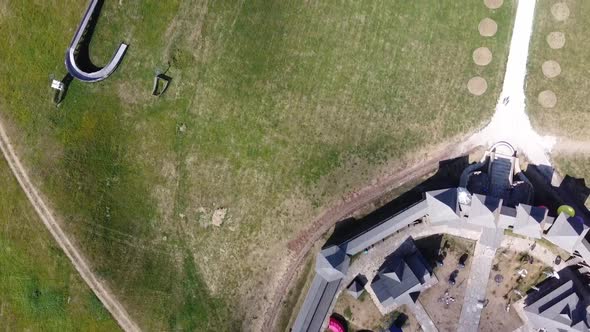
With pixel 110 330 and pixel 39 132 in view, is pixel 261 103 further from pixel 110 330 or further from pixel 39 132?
pixel 110 330

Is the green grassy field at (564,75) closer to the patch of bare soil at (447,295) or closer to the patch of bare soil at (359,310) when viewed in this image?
the patch of bare soil at (447,295)

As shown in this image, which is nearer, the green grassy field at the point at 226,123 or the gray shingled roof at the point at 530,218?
the gray shingled roof at the point at 530,218

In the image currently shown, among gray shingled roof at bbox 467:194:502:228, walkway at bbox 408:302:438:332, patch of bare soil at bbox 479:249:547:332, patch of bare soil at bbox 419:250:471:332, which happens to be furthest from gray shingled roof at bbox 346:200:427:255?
patch of bare soil at bbox 479:249:547:332

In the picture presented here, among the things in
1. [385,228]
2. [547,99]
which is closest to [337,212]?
[385,228]

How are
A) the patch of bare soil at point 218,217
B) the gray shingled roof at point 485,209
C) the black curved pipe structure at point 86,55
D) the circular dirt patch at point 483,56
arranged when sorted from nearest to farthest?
the gray shingled roof at point 485,209 < the circular dirt patch at point 483,56 < the patch of bare soil at point 218,217 < the black curved pipe structure at point 86,55

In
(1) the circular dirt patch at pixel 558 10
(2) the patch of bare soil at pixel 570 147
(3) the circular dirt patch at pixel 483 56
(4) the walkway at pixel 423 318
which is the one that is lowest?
(4) the walkway at pixel 423 318

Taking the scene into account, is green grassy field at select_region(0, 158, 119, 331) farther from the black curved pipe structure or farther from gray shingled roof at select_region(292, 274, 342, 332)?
gray shingled roof at select_region(292, 274, 342, 332)

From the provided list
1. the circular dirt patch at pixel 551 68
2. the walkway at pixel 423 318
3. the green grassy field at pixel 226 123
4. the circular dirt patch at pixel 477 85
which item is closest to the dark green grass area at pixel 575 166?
the circular dirt patch at pixel 551 68
